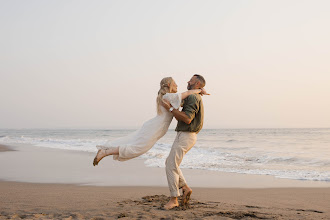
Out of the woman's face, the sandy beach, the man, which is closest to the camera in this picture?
the sandy beach

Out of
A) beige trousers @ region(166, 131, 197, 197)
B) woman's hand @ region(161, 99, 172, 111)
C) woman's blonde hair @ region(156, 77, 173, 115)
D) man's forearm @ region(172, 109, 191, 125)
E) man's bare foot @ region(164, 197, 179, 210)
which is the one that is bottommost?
man's bare foot @ region(164, 197, 179, 210)

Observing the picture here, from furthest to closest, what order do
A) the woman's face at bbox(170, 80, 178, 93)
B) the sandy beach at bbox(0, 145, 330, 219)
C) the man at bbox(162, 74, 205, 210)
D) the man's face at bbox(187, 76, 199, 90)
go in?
the man's face at bbox(187, 76, 199, 90) → the woman's face at bbox(170, 80, 178, 93) → the man at bbox(162, 74, 205, 210) → the sandy beach at bbox(0, 145, 330, 219)

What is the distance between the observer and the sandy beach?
5125 millimetres

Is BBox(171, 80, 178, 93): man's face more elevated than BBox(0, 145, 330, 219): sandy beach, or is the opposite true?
BBox(171, 80, 178, 93): man's face

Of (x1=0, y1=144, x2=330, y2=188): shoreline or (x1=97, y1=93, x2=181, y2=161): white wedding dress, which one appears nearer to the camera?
(x1=97, y1=93, x2=181, y2=161): white wedding dress

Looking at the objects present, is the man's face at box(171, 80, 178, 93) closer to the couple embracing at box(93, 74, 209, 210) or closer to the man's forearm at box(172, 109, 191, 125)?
the couple embracing at box(93, 74, 209, 210)

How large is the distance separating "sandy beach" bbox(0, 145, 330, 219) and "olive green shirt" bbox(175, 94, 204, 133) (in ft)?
4.28

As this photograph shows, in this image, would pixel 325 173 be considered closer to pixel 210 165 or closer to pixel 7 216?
pixel 210 165

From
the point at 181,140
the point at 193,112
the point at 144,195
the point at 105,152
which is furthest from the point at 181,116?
the point at 144,195

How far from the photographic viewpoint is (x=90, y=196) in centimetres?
658

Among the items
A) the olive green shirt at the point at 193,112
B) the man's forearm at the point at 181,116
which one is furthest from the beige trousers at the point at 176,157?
the man's forearm at the point at 181,116

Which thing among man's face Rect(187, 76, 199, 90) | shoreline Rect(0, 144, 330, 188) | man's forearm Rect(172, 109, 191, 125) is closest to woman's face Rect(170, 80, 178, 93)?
man's face Rect(187, 76, 199, 90)

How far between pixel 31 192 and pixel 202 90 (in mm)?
4147

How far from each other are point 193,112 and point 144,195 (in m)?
2.42
